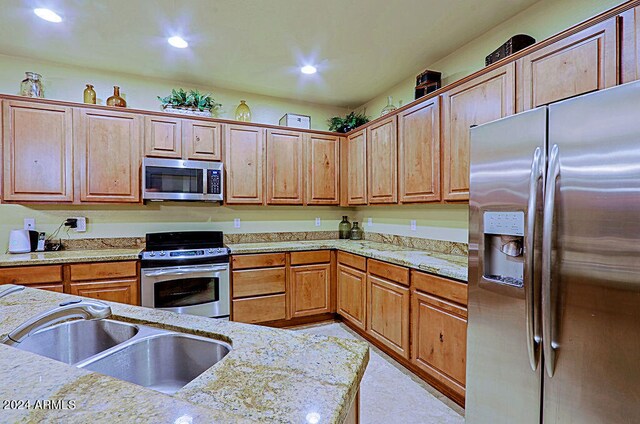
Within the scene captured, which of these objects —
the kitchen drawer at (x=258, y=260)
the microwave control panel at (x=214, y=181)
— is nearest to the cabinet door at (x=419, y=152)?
the kitchen drawer at (x=258, y=260)

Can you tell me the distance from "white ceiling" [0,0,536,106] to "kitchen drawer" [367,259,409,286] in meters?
1.94

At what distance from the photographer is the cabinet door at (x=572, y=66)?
150 cm

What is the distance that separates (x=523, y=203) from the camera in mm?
1423

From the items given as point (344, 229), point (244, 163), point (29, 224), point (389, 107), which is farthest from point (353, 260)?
point (29, 224)

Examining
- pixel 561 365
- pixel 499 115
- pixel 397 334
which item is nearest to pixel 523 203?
pixel 561 365

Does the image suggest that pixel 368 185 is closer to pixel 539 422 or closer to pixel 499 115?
pixel 499 115

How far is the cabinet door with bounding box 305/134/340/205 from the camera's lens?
374cm

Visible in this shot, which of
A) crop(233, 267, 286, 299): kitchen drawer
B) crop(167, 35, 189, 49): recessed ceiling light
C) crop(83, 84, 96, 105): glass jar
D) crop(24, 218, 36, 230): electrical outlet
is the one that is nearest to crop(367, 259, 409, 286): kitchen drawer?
crop(233, 267, 286, 299): kitchen drawer

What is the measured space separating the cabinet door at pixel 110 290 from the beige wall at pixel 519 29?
3334 millimetres

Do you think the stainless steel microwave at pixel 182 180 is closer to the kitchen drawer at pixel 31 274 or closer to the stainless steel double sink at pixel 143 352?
the kitchen drawer at pixel 31 274

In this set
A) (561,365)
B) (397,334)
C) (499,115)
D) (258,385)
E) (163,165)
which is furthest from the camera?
(163,165)

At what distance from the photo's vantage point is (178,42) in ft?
8.71

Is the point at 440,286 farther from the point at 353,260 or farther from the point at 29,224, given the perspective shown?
the point at 29,224

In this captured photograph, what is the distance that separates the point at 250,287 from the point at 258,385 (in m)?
2.58
